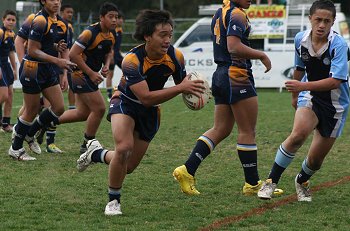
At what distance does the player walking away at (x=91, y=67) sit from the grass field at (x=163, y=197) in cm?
58

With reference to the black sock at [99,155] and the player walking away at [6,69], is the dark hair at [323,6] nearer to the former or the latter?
the black sock at [99,155]

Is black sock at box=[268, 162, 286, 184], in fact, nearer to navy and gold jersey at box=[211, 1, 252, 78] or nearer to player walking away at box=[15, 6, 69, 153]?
navy and gold jersey at box=[211, 1, 252, 78]

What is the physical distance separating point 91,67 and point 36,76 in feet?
2.64

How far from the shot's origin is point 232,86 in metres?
8.01

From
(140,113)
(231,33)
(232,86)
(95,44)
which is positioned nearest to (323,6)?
(231,33)

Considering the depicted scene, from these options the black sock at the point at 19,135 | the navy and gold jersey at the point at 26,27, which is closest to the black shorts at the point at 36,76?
the black sock at the point at 19,135

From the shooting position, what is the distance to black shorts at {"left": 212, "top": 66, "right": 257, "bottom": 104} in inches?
315

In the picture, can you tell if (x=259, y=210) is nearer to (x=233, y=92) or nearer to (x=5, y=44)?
(x=233, y=92)

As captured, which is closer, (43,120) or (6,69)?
(43,120)

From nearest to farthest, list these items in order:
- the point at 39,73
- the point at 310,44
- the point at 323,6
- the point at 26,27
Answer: the point at 323,6
the point at 310,44
the point at 39,73
the point at 26,27

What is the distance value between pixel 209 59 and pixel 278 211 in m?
→ 17.8

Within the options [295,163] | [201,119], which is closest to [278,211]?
[295,163]

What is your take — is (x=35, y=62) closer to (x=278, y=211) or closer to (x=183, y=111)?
(x=278, y=211)

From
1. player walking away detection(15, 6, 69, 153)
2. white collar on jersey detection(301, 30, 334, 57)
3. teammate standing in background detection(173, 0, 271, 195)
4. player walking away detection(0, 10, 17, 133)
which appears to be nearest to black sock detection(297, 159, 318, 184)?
teammate standing in background detection(173, 0, 271, 195)
